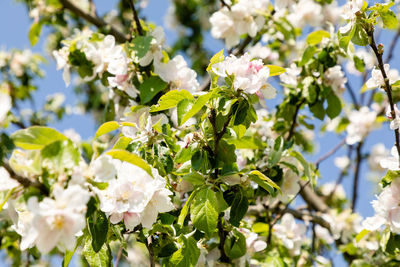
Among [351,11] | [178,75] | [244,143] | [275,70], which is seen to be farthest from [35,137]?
[351,11]

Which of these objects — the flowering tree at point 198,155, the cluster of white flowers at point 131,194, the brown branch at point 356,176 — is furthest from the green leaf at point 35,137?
the brown branch at point 356,176

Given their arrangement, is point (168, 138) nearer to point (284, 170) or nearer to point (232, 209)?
point (232, 209)

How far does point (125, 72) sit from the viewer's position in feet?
6.37

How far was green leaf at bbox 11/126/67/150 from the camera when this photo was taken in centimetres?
101

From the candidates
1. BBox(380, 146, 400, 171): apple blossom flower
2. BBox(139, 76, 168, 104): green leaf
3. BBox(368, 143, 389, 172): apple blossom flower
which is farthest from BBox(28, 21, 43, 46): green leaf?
BBox(368, 143, 389, 172): apple blossom flower

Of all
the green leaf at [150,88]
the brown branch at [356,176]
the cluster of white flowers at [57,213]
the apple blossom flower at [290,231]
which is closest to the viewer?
the cluster of white flowers at [57,213]

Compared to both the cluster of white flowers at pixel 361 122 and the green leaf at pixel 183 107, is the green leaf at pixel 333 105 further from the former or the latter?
the green leaf at pixel 183 107

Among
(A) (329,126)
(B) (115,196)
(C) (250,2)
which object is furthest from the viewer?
(A) (329,126)

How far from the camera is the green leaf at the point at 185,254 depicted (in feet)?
4.61

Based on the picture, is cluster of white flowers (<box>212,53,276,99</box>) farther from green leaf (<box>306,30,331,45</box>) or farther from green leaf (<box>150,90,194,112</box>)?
green leaf (<box>306,30,331,45</box>)

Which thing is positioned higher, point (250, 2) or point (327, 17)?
point (327, 17)

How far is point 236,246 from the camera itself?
1.65 m

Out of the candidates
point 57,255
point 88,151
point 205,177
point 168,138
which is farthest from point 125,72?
point 57,255

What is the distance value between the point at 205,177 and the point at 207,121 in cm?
18
